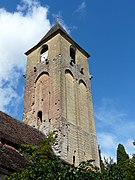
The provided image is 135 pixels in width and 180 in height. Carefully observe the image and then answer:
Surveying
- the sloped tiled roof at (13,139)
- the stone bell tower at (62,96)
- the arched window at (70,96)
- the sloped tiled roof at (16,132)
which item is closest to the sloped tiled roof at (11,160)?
the sloped tiled roof at (13,139)

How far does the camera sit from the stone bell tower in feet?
63.0

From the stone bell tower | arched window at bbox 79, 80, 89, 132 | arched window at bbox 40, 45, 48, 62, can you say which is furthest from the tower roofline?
arched window at bbox 79, 80, 89, 132

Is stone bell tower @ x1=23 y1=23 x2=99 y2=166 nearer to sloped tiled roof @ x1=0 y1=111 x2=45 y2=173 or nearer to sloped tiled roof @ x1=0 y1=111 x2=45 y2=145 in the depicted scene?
sloped tiled roof @ x1=0 y1=111 x2=45 y2=145

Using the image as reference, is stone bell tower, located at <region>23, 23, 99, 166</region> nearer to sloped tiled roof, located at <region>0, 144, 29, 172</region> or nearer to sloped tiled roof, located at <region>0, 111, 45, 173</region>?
sloped tiled roof, located at <region>0, 111, 45, 173</region>

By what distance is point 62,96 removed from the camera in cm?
2025

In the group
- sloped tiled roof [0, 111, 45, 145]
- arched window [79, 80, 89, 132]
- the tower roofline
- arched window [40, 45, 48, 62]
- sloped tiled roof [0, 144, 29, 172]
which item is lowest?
sloped tiled roof [0, 144, 29, 172]

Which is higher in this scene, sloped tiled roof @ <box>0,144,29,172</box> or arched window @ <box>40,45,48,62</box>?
arched window @ <box>40,45,48,62</box>

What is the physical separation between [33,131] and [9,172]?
8.30 metres

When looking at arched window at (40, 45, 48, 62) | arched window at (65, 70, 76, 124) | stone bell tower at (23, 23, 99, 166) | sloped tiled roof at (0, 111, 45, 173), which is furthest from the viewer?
arched window at (40, 45, 48, 62)

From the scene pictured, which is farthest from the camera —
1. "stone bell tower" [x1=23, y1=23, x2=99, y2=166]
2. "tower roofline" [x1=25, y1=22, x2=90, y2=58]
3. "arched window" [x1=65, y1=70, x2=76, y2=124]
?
"tower roofline" [x1=25, y1=22, x2=90, y2=58]

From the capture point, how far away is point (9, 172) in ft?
35.1

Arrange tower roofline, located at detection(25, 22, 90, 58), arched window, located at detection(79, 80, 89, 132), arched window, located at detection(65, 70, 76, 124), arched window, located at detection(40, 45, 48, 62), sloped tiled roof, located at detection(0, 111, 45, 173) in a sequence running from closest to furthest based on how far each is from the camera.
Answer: sloped tiled roof, located at detection(0, 111, 45, 173) < arched window, located at detection(65, 70, 76, 124) < arched window, located at detection(79, 80, 89, 132) < tower roofline, located at detection(25, 22, 90, 58) < arched window, located at detection(40, 45, 48, 62)

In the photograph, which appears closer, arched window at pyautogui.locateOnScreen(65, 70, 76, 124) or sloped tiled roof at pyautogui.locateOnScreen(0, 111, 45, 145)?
sloped tiled roof at pyautogui.locateOnScreen(0, 111, 45, 145)

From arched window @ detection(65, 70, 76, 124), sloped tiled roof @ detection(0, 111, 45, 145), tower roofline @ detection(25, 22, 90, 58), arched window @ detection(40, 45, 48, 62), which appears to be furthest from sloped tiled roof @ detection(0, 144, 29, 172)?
tower roofline @ detection(25, 22, 90, 58)
